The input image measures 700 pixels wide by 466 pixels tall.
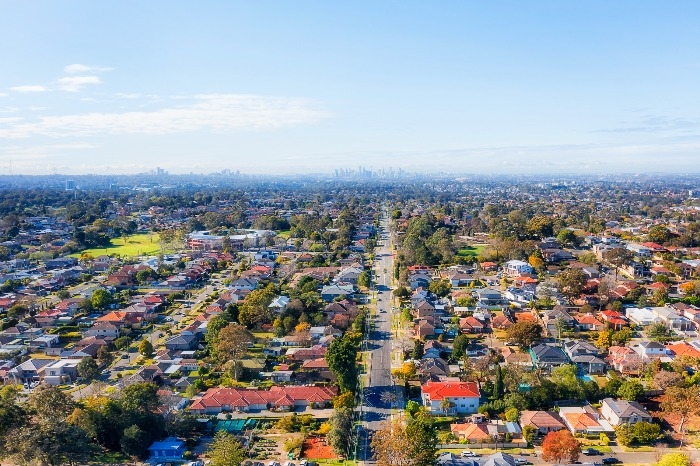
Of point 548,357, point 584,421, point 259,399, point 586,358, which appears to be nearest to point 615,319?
point 586,358

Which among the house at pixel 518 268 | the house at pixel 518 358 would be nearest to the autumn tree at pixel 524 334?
the house at pixel 518 358

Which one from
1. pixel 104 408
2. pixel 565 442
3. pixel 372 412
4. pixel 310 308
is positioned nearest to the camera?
pixel 565 442

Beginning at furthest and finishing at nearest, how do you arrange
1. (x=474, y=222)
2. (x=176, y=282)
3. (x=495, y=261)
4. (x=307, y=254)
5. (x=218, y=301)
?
(x=474, y=222), (x=307, y=254), (x=495, y=261), (x=176, y=282), (x=218, y=301)

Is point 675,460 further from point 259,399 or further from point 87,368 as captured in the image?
point 87,368

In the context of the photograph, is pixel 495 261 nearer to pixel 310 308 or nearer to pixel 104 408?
pixel 310 308

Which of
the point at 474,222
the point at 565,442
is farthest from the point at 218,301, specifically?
the point at 474,222

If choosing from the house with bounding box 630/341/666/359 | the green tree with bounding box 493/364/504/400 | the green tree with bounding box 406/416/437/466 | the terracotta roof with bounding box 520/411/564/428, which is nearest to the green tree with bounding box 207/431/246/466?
the green tree with bounding box 406/416/437/466
